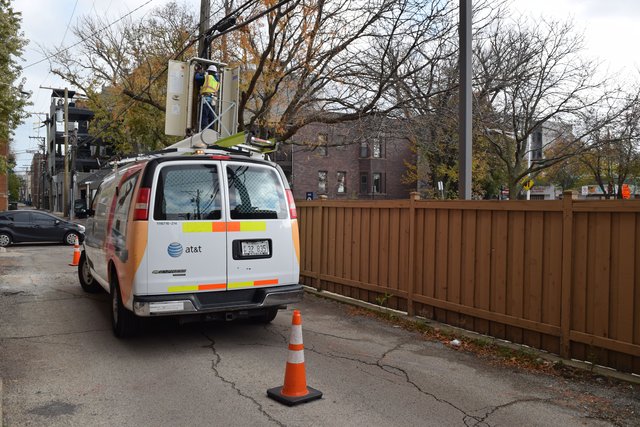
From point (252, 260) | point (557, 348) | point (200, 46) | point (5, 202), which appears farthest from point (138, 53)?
point (5, 202)

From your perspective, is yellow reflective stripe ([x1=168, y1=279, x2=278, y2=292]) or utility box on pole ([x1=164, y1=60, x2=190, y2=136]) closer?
yellow reflective stripe ([x1=168, y1=279, x2=278, y2=292])

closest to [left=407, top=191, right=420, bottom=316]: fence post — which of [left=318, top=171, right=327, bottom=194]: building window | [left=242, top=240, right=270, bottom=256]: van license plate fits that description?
[left=242, top=240, right=270, bottom=256]: van license plate

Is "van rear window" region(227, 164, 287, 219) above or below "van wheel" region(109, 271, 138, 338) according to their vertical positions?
above

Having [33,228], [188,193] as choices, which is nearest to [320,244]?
[188,193]

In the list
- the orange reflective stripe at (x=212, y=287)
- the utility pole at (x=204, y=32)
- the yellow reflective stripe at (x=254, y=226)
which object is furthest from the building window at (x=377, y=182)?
the orange reflective stripe at (x=212, y=287)

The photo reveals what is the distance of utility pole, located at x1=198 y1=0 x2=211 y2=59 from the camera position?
543 inches

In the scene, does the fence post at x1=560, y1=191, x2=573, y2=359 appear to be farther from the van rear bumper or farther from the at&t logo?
the at&t logo

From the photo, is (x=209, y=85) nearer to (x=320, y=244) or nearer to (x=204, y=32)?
(x=204, y=32)

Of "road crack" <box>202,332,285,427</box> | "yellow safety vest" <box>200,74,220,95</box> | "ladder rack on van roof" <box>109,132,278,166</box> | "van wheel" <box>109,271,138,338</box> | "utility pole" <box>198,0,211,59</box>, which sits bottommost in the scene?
"road crack" <box>202,332,285,427</box>

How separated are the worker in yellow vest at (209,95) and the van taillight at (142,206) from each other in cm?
600

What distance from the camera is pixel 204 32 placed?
14.2 meters

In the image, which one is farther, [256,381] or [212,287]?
[212,287]

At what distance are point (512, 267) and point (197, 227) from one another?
3.70 meters

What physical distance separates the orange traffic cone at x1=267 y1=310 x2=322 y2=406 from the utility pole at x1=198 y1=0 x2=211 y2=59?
10.9 m
